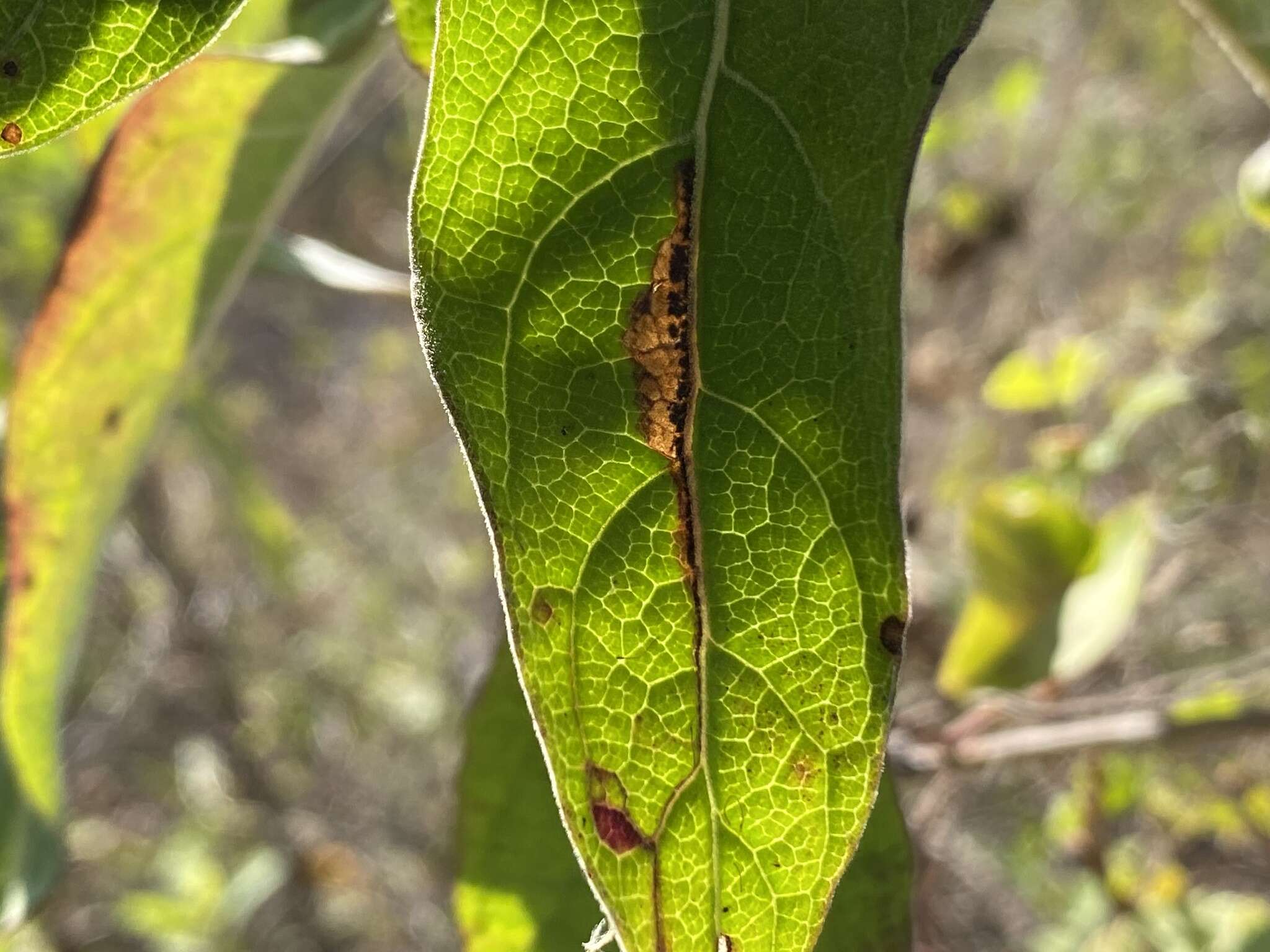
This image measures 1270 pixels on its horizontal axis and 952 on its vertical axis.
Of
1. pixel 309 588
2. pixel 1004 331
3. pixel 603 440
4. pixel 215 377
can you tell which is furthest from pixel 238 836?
pixel 603 440

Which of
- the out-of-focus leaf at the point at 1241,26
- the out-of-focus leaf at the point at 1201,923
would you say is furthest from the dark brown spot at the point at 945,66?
the out-of-focus leaf at the point at 1201,923

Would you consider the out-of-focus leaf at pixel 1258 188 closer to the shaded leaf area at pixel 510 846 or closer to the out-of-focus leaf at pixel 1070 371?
the shaded leaf area at pixel 510 846

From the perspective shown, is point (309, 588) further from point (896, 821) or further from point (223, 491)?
point (896, 821)

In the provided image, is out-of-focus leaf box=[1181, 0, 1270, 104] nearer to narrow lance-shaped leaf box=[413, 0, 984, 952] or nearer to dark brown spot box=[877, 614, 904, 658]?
narrow lance-shaped leaf box=[413, 0, 984, 952]

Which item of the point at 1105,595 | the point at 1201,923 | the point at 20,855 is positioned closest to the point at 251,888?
the point at 20,855

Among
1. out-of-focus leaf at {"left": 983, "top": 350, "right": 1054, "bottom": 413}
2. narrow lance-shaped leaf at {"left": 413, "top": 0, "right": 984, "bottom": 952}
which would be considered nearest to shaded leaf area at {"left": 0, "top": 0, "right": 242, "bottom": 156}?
narrow lance-shaped leaf at {"left": 413, "top": 0, "right": 984, "bottom": 952}

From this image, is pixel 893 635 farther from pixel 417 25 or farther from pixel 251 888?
pixel 251 888
